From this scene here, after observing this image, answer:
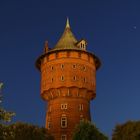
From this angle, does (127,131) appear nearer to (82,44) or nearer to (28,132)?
(28,132)

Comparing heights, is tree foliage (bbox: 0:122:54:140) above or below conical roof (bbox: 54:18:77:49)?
below

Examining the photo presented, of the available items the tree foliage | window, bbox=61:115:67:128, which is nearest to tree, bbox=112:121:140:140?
the tree foliage

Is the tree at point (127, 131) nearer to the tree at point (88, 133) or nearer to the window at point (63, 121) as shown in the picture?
the tree at point (88, 133)

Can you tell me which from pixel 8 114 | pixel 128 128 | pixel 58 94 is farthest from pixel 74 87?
pixel 8 114

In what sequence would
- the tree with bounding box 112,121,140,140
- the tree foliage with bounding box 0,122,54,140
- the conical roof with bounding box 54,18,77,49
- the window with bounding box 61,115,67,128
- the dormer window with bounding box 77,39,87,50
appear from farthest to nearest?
the dormer window with bounding box 77,39,87,50 → the conical roof with bounding box 54,18,77,49 → the window with bounding box 61,115,67,128 → the tree foliage with bounding box 0,122,54,140 → the tree with bounding box 112,121,140,140

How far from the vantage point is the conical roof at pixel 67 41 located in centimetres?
7872

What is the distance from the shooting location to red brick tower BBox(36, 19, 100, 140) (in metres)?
75.0

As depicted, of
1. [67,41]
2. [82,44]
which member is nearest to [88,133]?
[82,44]

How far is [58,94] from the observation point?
75.6 metres

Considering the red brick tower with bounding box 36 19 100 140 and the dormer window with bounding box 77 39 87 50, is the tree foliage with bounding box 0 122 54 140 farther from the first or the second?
the dormer window with bounding box 77 39 87 50

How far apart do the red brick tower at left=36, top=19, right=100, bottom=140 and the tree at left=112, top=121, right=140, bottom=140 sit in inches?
643

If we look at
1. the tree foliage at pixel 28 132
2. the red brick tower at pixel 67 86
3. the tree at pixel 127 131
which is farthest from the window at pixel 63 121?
the tree at pixel 127 131

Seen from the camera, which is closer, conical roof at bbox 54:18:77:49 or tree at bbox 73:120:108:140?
tree at bbox 73:120:108:140

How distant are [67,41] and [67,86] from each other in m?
9.93
